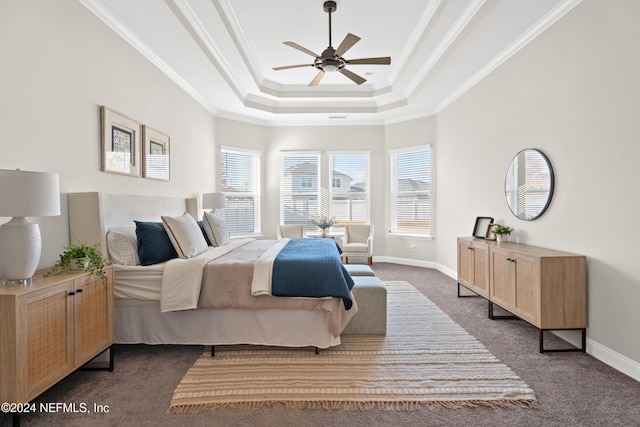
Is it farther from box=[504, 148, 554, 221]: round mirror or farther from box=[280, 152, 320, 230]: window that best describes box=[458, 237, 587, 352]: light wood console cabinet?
box=[280, 152, 320, 230]: window

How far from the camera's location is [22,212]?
1.87m

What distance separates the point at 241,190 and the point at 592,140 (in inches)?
214

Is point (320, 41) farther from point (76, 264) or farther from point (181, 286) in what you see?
point (76, 264)

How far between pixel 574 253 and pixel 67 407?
395 cm

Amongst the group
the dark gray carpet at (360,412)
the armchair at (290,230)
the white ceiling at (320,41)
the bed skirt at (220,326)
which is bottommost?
the dark gray carpet at (360,412)

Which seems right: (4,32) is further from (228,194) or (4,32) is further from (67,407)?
(228,194)

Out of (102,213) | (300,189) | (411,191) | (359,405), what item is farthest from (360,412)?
(300,189)

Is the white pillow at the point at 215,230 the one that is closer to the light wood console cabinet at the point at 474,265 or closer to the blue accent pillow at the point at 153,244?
the blue accent pillow at the point at 153,244

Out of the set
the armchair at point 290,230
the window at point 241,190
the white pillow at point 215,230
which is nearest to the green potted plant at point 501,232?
the white pillow at point 215,230

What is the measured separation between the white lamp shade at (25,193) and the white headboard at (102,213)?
→ 81 cm

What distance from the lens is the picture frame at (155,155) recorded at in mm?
3838

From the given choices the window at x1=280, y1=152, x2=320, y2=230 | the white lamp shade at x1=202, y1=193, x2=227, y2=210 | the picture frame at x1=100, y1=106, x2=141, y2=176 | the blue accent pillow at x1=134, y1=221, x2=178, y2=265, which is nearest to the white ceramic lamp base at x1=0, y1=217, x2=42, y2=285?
the blue accent pillow at x1=134, y1=221, x2=178, y2=265

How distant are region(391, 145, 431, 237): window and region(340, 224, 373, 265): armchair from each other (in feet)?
2.13

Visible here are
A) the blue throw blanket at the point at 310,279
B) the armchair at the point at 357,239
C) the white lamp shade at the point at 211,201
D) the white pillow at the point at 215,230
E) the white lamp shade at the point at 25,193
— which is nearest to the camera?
Result: the white lamp shade at the point at 25,193
